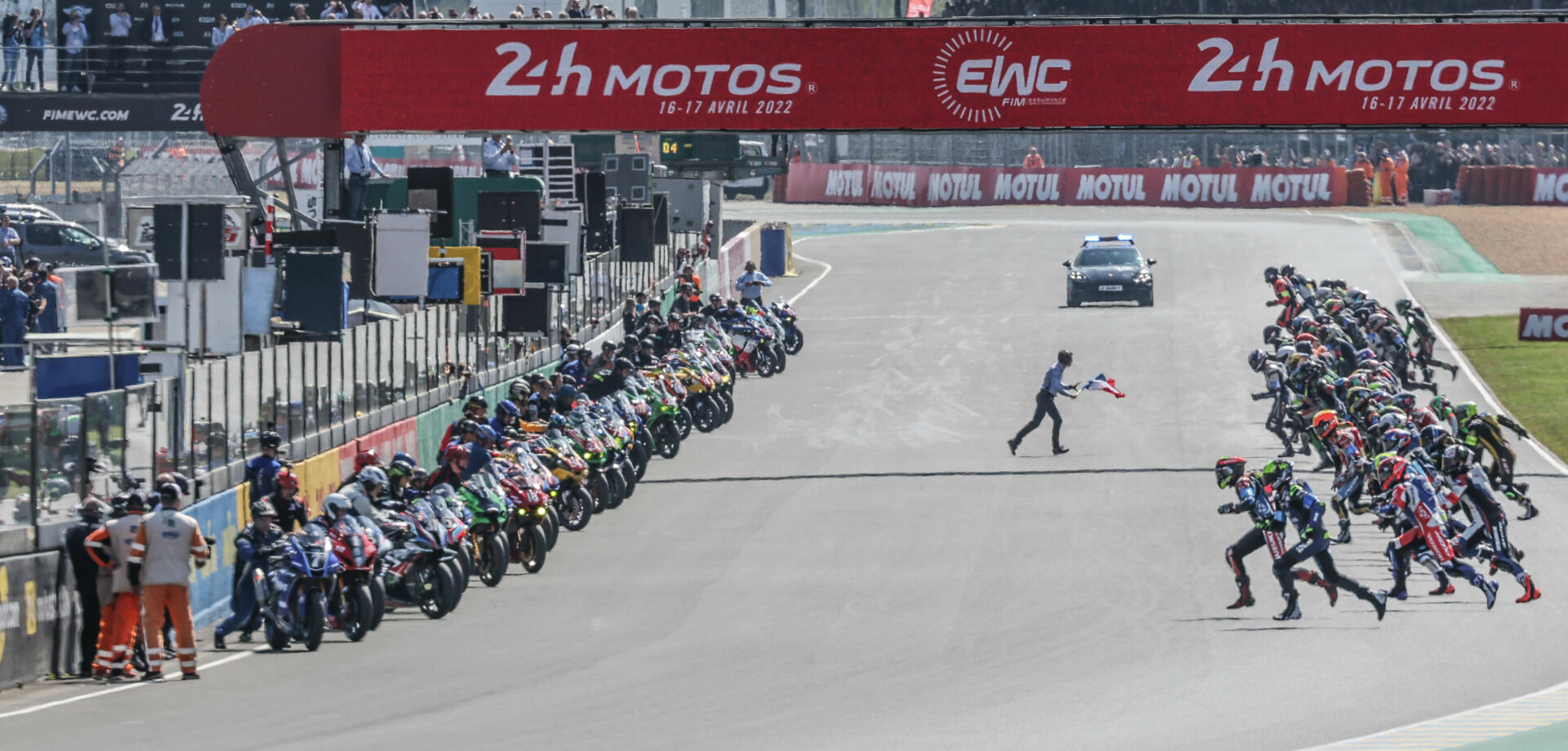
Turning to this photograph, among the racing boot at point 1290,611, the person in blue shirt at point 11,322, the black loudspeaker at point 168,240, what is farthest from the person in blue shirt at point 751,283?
the racing boot at point 1290,611

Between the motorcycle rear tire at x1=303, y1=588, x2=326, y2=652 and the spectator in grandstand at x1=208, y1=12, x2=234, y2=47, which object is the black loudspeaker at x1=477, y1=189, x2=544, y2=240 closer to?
the spectator in grandstand at x1=208, y1=12, x2=234, y2=47

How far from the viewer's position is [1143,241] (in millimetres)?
53188

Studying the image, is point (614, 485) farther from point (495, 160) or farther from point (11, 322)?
point (495, 160)

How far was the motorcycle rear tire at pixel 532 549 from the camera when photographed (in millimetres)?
20562

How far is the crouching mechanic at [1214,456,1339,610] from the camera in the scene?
18.3 metres

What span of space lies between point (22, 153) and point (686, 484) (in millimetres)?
31883

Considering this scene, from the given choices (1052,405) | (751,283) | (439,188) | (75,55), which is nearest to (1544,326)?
(1052,405)

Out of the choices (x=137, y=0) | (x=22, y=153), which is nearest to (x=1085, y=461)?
(x=137, y=0)

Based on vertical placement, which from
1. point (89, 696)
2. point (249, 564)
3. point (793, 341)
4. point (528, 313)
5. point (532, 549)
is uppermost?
point (528, 313)

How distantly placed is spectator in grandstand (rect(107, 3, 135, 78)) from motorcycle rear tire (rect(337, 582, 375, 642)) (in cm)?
2819

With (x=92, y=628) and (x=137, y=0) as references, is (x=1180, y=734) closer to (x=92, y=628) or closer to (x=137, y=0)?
(x=92, y=628)

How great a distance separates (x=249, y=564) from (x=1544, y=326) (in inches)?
903

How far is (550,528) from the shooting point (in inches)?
826

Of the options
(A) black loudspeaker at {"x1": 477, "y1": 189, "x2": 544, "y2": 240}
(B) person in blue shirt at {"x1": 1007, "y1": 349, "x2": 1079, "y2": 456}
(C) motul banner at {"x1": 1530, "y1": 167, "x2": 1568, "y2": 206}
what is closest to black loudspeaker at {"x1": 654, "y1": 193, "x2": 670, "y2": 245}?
(A) black loudspeaker at {"x1": 477, "y1": 189, "x2": 544, "y2": 240}
